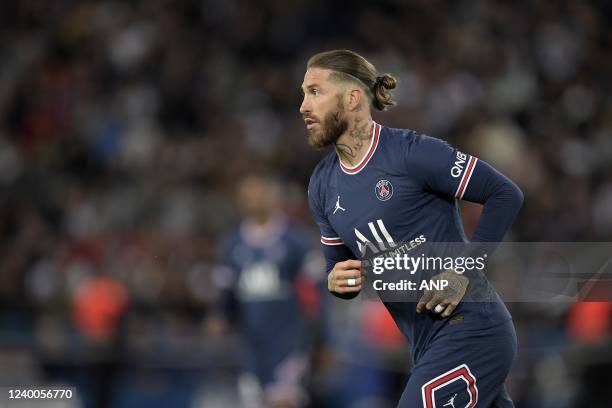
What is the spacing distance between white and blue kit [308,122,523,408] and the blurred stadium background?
4062 millimetres

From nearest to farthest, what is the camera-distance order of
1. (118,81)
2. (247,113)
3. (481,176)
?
(481,176)
(247,113)
(118,81)

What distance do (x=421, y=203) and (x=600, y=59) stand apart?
7040 millimetres

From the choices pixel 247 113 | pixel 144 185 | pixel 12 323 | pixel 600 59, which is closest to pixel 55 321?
pixel 12 323

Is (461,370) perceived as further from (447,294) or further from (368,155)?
(368,155)

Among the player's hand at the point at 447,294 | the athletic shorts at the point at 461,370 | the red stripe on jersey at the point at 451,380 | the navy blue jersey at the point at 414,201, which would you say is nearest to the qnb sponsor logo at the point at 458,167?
the navy blue jersey at the point at 414,201

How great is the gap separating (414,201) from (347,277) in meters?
0.43

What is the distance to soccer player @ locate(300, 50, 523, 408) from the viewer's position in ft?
14.2

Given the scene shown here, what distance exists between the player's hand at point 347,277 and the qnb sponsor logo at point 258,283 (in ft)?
13.9

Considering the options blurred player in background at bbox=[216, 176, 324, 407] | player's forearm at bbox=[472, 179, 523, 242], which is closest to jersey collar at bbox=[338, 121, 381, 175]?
player's forearm at bbox=[472, 179, 523, 242]

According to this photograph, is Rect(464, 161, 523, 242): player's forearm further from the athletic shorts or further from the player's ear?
the player's ear

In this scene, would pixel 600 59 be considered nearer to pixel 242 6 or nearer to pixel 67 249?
pixel 242 6

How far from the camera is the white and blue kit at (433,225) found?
4316mm

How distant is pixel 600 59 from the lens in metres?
10.9

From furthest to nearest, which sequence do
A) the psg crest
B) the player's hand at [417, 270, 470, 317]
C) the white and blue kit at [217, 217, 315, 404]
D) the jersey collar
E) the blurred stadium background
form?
the blurred stadium background → the white and blue kit at [217, 217, 315, 404] → the jersey collar → the psg crest → the player's hand at [417, 270, 470, 317]
